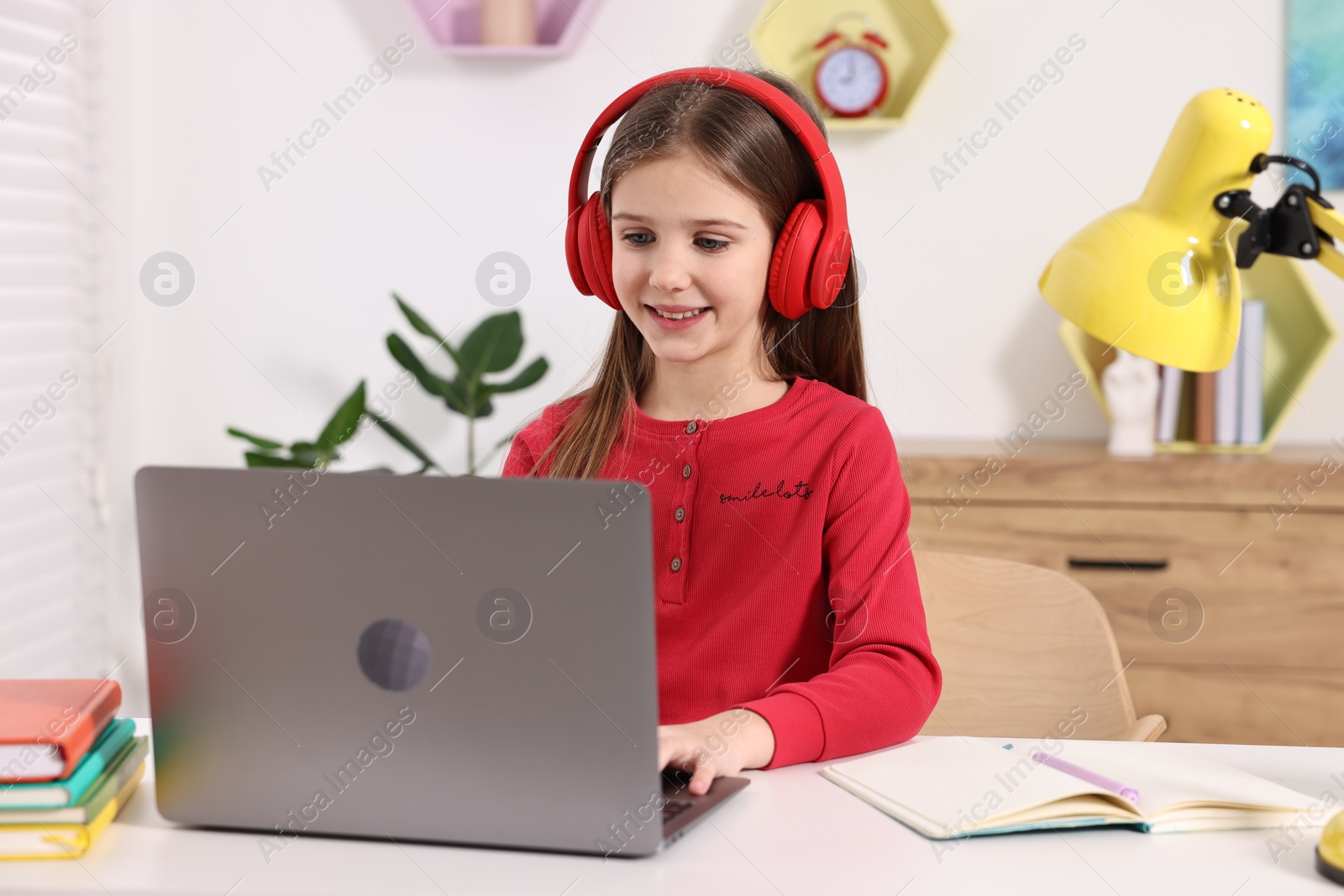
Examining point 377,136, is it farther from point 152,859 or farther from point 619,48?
point 152,859

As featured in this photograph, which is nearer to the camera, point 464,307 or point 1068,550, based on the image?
point 1068,550

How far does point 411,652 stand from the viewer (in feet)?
2.44

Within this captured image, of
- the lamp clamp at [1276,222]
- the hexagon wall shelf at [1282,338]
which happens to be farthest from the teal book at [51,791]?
the hexagon wall shelf at [1282,338]

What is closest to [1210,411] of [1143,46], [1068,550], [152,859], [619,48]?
[1068,550]

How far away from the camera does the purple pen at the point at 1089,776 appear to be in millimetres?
832

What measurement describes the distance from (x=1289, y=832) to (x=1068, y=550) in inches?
59.5

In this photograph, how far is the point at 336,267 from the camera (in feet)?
9.32

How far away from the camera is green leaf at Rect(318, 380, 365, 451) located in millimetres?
2486

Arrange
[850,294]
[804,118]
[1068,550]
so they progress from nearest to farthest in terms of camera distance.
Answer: [804,118]
[850,294]
[1068,550]

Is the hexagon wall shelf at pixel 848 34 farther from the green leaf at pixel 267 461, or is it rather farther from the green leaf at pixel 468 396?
the green leaf at pixel 267 461

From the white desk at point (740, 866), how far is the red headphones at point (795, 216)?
58 cm

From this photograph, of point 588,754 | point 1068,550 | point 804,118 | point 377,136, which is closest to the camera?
point 588,754

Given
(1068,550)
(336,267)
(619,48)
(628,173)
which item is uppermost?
(619,48)

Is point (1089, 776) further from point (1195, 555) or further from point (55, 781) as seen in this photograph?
point (1195, 555)
